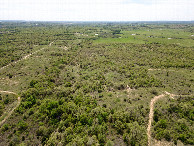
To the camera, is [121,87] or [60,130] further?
[121,87]

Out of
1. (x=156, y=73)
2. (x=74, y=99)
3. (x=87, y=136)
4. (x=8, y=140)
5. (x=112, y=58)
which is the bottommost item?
(x=8, y=140)

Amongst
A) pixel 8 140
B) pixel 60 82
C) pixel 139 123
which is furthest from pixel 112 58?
pixel 8 140

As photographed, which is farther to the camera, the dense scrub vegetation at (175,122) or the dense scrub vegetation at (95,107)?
the dense scrub vegetation at (95,107)

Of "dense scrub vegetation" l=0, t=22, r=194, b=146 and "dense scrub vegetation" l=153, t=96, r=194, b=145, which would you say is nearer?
"dense scrub vegetation" l=153, t=96, r=194, b=145

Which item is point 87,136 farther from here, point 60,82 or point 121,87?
point 60,82

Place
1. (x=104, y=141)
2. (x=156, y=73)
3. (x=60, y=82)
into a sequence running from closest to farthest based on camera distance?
(x=104, y=141)
(x=60, y=82)
(x=156, y=73)

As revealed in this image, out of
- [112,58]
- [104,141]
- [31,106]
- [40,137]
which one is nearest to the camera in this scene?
[104,141]

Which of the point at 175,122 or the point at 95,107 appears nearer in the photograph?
the point at 175,122

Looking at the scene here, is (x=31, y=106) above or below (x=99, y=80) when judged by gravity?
below

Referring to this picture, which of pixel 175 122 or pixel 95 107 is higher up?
pixel 95 107
